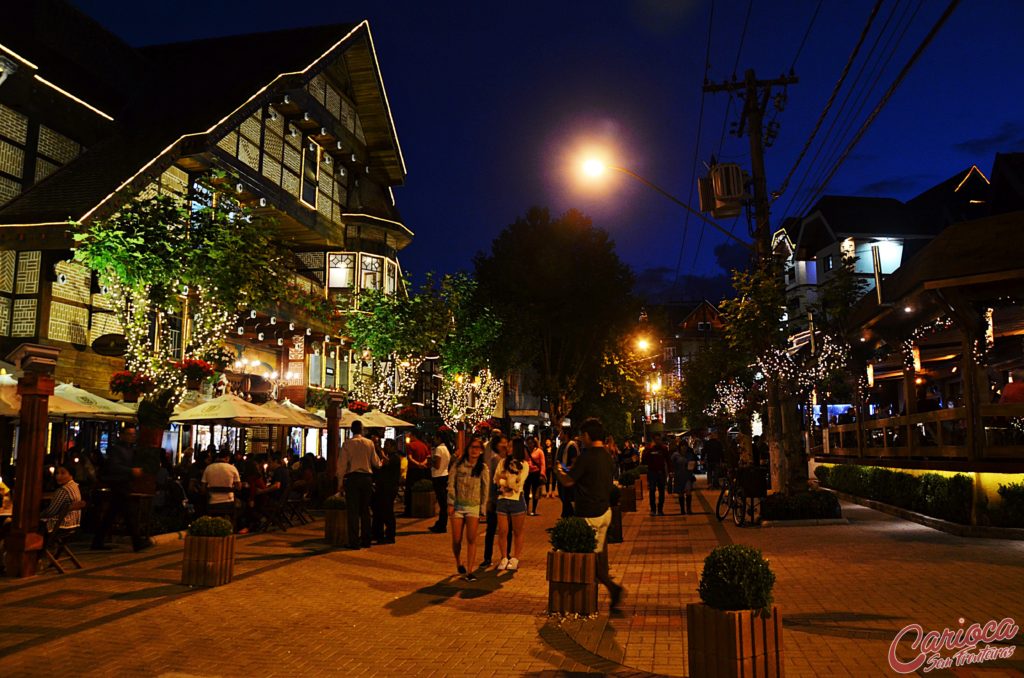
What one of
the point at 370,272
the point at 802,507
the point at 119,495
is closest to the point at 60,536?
the point at 119,495

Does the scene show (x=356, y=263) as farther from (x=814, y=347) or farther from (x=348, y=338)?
(x=814, y=347)

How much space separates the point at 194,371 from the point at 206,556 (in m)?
7.81

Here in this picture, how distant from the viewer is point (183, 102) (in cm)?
2445

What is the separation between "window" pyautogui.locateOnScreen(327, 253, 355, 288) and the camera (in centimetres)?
3206

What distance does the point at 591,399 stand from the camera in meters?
52.1

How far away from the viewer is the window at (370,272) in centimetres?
3266

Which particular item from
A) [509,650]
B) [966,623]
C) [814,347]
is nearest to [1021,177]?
[814,347]

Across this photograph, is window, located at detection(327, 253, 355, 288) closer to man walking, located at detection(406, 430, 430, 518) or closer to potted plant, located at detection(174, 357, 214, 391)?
man walking, located at detection(406, 430, 430, 518)

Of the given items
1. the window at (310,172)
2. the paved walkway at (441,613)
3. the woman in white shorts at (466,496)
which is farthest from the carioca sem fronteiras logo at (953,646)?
the window at (310,172)

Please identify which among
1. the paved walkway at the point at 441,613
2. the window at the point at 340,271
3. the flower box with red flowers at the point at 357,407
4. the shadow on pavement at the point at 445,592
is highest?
the window at the point at 340,271

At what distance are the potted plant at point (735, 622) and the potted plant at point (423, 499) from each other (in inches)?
598

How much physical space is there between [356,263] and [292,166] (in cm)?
467

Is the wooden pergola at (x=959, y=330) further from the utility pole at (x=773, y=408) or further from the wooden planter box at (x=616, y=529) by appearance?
the wooden planter box at (x=616, y=529)

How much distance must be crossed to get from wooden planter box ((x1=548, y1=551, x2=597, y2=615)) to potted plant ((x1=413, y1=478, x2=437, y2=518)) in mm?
12294
